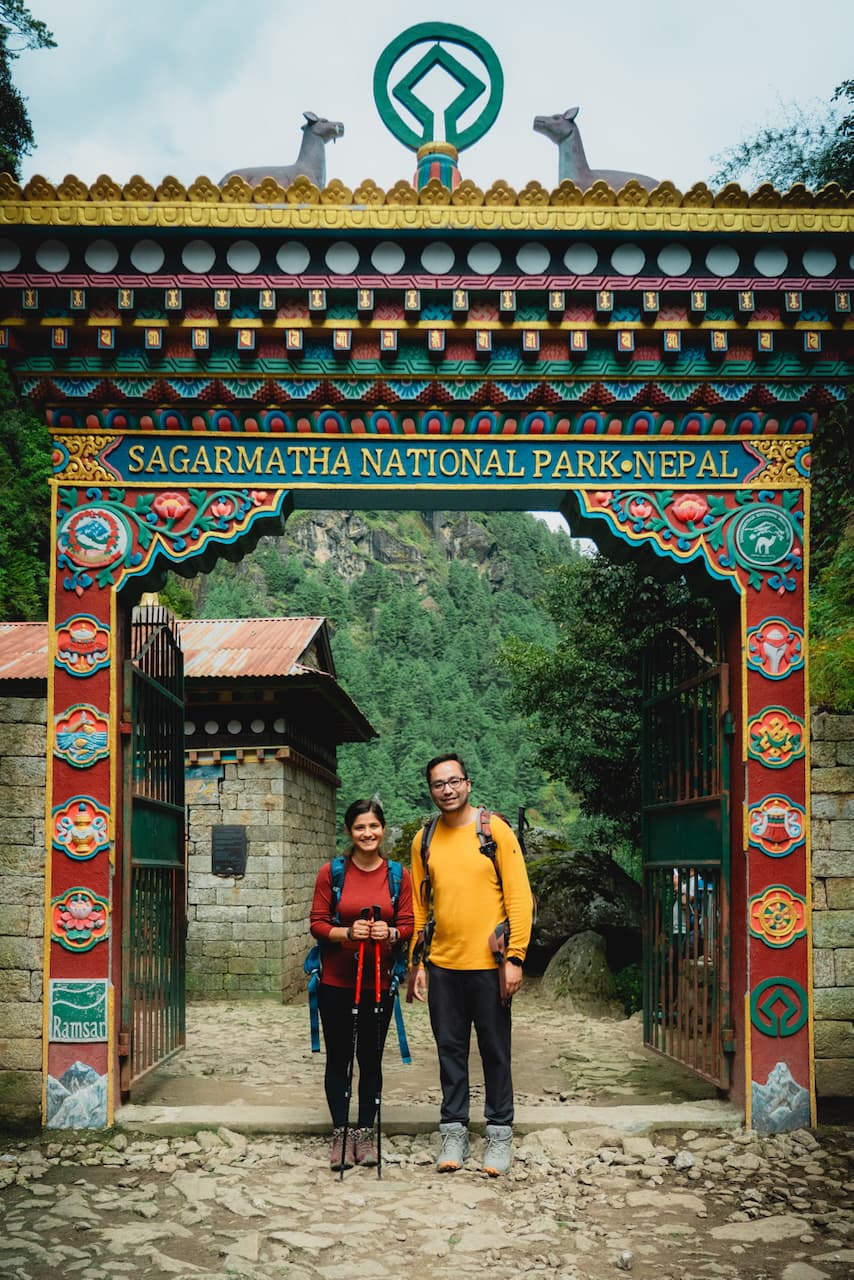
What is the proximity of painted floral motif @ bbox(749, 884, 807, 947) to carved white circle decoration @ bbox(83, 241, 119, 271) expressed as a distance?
4573mm

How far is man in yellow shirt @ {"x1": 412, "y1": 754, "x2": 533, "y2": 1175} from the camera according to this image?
5.07m

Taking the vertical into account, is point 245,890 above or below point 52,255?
below

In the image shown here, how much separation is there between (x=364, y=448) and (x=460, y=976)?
2755mm

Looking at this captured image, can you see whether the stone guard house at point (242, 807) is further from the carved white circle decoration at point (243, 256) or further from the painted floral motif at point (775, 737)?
the painted floral motif at point (775, 737)

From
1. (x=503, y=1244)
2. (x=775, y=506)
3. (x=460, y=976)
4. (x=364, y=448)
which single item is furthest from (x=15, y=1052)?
(x=775, y=506)

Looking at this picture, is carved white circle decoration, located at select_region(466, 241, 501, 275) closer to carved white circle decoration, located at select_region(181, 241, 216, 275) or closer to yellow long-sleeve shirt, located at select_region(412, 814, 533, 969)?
carved white circle decoration, located at select_region(181, 241, 216, 275)

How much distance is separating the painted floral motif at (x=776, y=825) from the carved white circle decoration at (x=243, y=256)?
3.75 m

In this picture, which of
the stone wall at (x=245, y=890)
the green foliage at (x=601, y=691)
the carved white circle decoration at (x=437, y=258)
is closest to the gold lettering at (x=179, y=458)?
the carved white circle decoration at (x=437, y=258)

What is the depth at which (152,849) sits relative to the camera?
262 inches

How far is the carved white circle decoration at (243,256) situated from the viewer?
19.0 feet

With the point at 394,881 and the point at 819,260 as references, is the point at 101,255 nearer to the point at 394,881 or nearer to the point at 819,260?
the point at 394,881

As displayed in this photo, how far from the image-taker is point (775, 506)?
19.7 ft

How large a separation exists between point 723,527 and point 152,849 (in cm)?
368

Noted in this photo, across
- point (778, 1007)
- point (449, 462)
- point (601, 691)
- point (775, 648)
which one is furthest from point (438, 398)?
point (601, 691)
